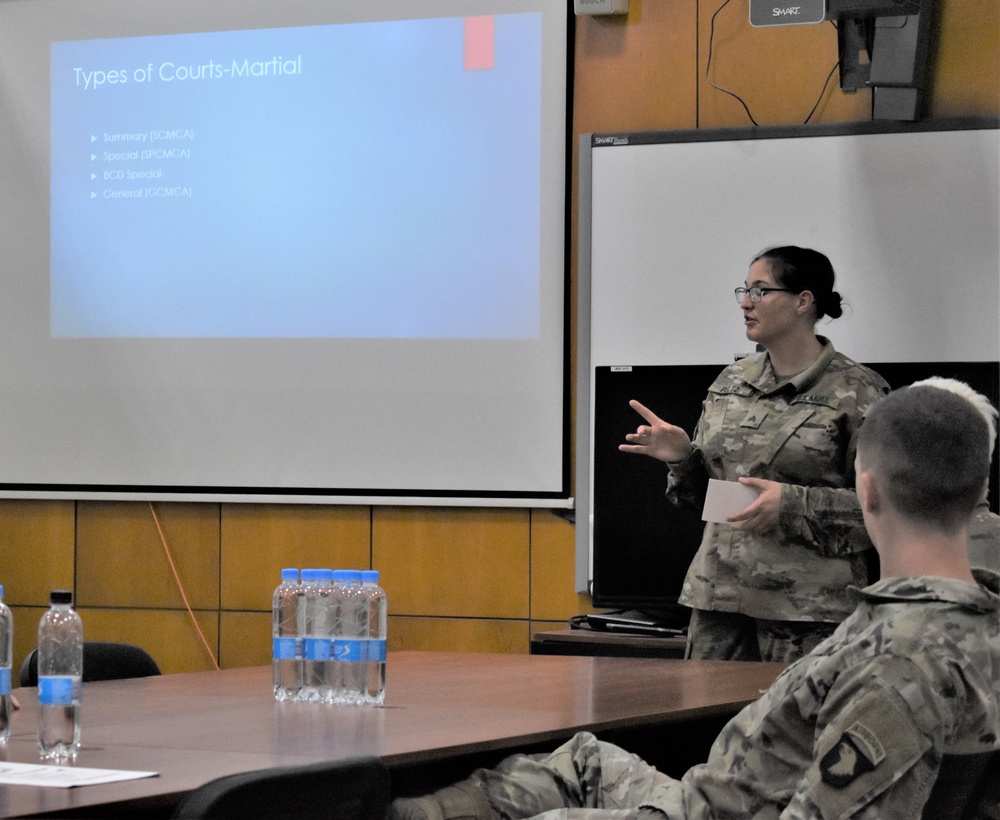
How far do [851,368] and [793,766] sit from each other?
173 centimetres

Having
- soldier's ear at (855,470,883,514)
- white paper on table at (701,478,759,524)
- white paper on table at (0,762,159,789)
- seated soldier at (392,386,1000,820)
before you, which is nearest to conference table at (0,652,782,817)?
white paper on table at (0,762,159,789)

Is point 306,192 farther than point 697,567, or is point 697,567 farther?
point 306,192

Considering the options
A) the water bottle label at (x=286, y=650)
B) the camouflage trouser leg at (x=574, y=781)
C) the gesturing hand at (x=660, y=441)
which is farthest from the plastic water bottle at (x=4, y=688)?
the gesturing hand at (x=660, y=441)

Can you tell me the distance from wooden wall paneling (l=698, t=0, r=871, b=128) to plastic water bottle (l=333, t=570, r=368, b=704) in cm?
254

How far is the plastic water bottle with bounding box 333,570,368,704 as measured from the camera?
2.48m

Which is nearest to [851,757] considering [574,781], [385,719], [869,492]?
[869,492]

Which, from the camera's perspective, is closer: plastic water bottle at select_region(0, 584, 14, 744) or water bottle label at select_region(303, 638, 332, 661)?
plastic water bottle at select_region(0, 584, 14, 744)

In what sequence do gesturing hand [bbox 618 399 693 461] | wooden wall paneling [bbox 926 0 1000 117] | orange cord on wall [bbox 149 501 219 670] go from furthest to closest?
orange cord on wall [bbox 149 501 219 670] < wooden wall paneling [bbox 926 0 1000 117] < gesturing hand [bbox 618 399 693 461]

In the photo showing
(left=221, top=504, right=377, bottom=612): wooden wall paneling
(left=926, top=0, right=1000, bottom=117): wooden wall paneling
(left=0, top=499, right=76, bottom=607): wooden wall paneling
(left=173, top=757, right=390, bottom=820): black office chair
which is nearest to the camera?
(left=173, top=757, right=390, bottom=820): black office chair

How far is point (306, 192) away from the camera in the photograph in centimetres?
496

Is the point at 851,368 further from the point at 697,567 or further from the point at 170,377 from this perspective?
the point at 170,377

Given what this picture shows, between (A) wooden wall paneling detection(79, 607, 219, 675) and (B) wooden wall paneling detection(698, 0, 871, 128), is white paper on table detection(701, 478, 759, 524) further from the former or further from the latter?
(A) wooden wall paneling detection(79, 607, 219, 675)

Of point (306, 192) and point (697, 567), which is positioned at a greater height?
point (306, 192)

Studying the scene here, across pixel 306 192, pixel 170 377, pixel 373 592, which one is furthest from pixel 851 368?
pixel 170 377
